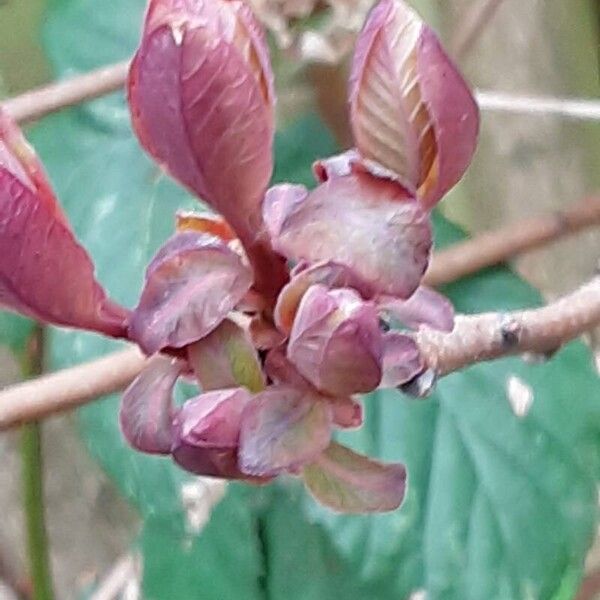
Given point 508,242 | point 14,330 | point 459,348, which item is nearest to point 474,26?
point 508,242

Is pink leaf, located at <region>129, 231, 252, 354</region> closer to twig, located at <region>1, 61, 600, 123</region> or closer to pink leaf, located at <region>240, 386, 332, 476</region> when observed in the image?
pink leaf, located at <region>240, 386, 332, 476</region>

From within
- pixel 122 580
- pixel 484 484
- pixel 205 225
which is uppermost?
pixel 205 225

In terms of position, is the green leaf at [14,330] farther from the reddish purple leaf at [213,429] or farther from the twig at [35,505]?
the reddish purple leaf at [213,429]

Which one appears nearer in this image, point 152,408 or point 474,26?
point 152,408

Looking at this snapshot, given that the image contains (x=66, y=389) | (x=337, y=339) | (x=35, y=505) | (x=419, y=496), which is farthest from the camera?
(x=35, y=505)

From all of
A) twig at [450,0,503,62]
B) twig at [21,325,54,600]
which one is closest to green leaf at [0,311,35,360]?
twig at [21,325,54,600]

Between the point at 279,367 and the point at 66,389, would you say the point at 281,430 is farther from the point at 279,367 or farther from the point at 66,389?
the point at 66,389

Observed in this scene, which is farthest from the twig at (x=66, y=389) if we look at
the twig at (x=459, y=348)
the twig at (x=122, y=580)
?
the twig at (x=122, y=580)

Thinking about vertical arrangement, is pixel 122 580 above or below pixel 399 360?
below
